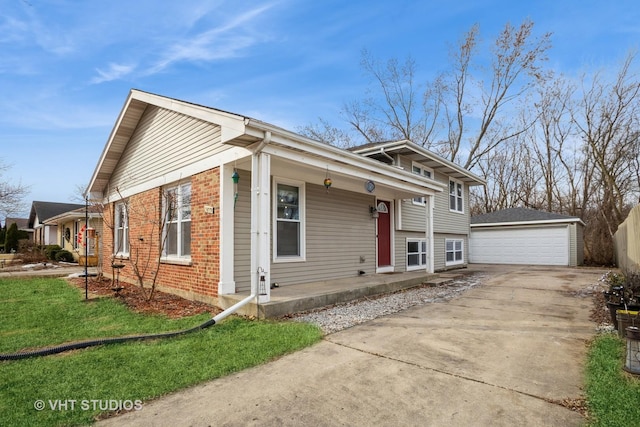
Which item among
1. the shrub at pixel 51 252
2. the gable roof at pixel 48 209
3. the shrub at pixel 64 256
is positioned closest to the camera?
the shrub at pixel 64 256

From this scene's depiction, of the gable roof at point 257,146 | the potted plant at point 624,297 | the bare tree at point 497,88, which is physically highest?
the bare tree at point 497,88

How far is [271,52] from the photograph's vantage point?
43.4 feet

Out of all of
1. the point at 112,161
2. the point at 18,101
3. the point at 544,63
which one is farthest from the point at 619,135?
the point at 18,101

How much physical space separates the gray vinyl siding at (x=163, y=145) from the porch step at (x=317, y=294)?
9.56ft

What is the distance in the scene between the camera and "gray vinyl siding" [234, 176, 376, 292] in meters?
6.65

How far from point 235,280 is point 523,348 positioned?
4.66 m

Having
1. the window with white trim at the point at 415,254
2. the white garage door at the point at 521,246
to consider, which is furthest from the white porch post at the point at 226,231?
the white garage door at the point at 521,246

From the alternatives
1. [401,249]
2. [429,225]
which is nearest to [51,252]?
[401,249]

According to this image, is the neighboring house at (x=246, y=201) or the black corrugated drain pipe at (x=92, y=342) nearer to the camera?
the black corrugated drain pipe at (x=92, y=342)

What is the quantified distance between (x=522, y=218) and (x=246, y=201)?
676 inches

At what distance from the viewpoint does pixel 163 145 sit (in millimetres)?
8500

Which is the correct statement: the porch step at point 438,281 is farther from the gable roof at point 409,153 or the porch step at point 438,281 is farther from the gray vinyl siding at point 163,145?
the gray vinyl siding at point 163,145

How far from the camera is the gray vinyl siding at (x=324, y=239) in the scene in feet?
21.8

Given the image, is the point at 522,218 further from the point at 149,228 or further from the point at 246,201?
the point at 149,228
